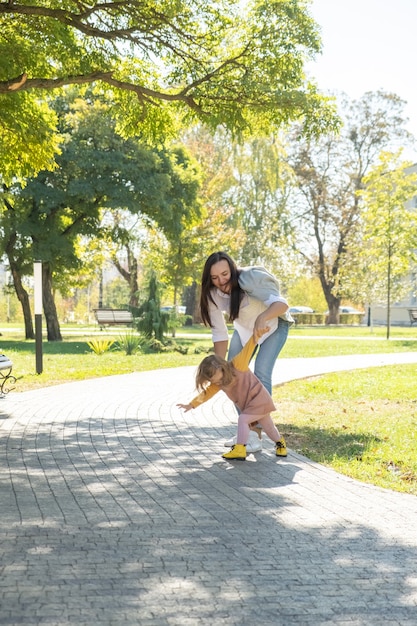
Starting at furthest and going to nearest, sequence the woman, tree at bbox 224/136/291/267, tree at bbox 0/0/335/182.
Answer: tree at bbox 224/136/291/267 → tree at bbox 0/0/335/182 → the woman

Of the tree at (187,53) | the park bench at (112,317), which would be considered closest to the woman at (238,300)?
the tree at (187,53)

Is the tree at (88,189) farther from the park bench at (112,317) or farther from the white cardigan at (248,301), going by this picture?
the white cardigan at (248,301)

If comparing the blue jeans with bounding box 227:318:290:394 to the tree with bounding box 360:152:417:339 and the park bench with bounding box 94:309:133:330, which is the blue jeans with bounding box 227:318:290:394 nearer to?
the tree with bounding box 360:152:417:339

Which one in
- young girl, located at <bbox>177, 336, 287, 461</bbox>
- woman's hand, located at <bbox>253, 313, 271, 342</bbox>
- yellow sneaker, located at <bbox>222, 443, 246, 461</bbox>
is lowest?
yellow sneaker, located at <bbox>222, 443, 246, 461</bbox>

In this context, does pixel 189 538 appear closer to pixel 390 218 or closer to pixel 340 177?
pixel 390 218

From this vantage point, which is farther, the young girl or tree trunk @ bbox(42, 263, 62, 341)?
tree trunk @ bbox(42, 263, 62, 341)

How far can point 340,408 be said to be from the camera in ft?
38.9

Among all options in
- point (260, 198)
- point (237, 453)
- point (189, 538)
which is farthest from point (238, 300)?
point (260, 198)

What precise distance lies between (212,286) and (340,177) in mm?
49938

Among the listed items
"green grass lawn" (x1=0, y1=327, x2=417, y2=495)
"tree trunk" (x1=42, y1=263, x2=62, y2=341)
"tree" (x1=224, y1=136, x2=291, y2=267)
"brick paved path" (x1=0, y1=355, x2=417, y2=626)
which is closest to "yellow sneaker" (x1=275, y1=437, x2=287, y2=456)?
"brick paved path" (x1=0, y1=355, x2=417, y2=626)

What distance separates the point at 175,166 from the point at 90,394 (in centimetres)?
2088

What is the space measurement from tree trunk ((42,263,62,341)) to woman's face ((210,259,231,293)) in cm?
2574

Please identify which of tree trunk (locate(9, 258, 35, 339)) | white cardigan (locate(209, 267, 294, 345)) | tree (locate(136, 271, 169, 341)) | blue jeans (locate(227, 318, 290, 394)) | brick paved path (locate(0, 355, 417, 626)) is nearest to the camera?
brick paved path (locate(0, 355, 417, 626))

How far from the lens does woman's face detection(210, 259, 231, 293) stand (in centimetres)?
728
